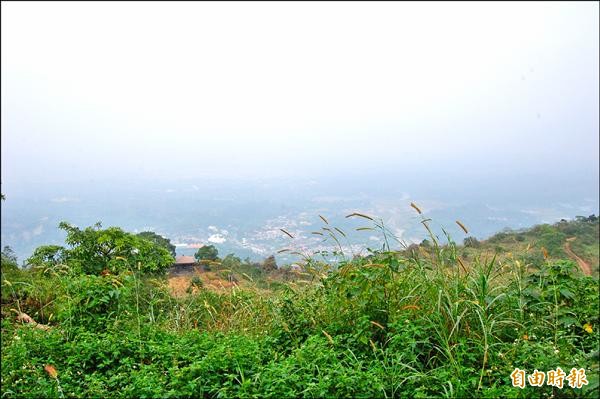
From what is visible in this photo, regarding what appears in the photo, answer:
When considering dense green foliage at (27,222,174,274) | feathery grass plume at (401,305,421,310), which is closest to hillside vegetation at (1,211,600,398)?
feathery grass plume at (401,305,421,310)

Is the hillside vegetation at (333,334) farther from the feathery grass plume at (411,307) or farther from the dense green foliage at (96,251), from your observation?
the dense green foliage at (96,251)

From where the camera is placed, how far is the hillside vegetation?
2.74 meters

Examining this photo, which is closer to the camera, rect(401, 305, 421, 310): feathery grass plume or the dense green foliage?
rect(401, 305, 421, 310): feathery grass plume

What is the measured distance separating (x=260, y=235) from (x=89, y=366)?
894 cm

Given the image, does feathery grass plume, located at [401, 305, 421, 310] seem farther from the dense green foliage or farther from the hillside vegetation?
the dense green foliage

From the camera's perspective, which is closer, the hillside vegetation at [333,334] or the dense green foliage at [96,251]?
the hillside vegetation at [333,334]

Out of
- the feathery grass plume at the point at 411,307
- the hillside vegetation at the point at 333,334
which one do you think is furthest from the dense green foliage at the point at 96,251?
the feathery grass plume at the point at 411,307

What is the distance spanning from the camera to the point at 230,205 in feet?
73.2

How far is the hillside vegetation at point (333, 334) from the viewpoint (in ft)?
9.00

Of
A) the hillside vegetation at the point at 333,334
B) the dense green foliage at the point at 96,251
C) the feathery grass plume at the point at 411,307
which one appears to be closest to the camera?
the hillside vegetation at the point at 333,334

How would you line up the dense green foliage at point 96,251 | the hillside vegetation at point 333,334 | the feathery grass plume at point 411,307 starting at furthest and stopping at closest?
the dense green foliage at point 96,251 → the feathery grass plume at point 411,307 → the hillside vegetation at point 333,334

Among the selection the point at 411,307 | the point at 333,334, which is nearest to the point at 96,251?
the point at 333,334

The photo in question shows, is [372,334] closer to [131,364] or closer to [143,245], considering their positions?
[131,364]

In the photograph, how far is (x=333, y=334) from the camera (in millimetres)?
3656
